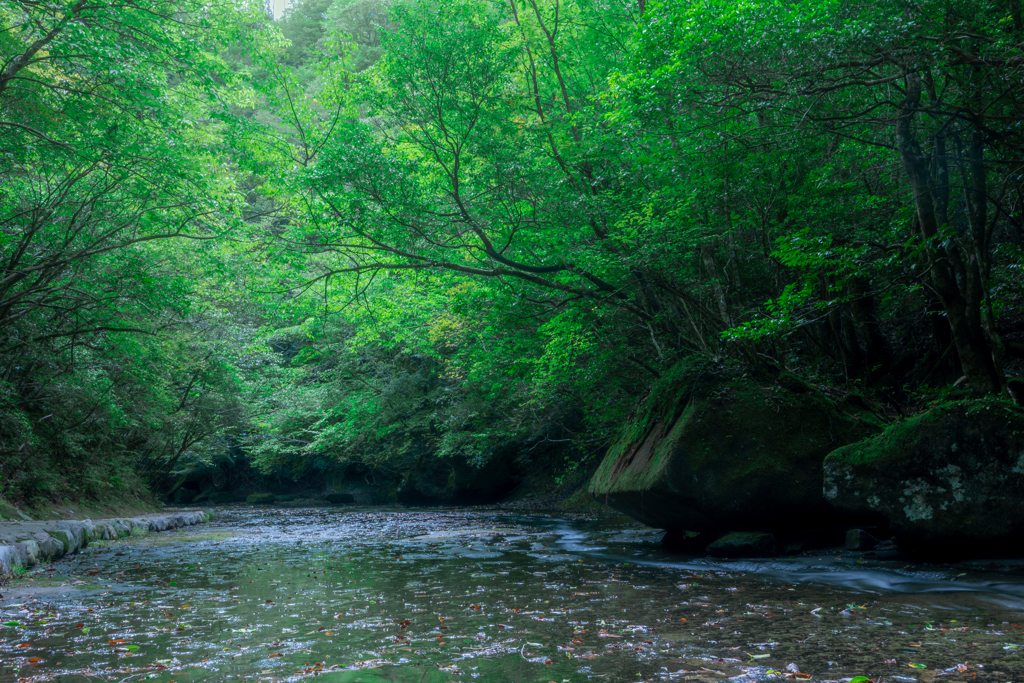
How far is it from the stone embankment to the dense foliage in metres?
1.97

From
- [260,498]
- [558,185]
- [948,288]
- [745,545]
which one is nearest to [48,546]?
[558,185]

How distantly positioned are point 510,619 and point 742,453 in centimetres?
502

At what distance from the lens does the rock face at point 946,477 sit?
7.53m

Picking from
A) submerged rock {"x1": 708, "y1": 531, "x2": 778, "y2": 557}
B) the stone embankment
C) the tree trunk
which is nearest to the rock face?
the tree trunk

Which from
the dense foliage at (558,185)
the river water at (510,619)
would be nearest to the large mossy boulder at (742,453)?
the river water at (510,619)

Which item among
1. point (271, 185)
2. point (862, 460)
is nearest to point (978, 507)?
point (862, 460)

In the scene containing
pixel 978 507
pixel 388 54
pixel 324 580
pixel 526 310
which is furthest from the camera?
pixel 526 310

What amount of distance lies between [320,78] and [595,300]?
7434 millimetres

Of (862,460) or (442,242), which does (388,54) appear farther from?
(862,460)

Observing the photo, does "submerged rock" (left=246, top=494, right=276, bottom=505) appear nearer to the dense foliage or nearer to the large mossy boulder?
the dense foliage

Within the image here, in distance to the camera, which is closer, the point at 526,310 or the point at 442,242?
the point at 442,242

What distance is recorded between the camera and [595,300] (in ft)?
42.8

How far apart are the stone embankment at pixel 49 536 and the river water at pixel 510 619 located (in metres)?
0.38

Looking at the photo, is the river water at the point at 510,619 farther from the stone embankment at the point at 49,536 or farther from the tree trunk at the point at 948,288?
the tree trunk at the point at 948,288
